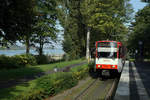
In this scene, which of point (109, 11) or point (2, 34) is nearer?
point (2, 34)

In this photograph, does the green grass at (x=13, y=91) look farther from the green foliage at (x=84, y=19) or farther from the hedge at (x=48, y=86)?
the green foliage at (x=84, y=19)

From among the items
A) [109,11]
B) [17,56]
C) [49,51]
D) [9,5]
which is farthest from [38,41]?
[9,5]

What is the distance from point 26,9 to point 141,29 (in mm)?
35613

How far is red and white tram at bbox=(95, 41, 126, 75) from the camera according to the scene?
1741 centimetres

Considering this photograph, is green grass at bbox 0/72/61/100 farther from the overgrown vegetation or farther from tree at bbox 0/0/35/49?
tree at bbox 0/0/35/49

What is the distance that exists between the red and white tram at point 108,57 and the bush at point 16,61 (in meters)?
8.90

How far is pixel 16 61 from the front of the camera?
2156 cm

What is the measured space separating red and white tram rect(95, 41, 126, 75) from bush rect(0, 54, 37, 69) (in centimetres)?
890

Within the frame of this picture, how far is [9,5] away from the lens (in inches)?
279

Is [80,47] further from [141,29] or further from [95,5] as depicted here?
[141,29]

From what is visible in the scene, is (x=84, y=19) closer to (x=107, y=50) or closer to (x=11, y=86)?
(x=107, y=50)

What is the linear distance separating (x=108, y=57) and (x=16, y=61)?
10160 mm

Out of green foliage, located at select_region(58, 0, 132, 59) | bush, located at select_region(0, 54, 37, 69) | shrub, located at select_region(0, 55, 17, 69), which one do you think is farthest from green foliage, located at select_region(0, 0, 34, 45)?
green foliage, located at select_region(58, 0, 132, 59)

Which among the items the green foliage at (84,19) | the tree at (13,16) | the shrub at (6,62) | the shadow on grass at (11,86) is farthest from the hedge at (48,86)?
the green foliage at (84,19)
